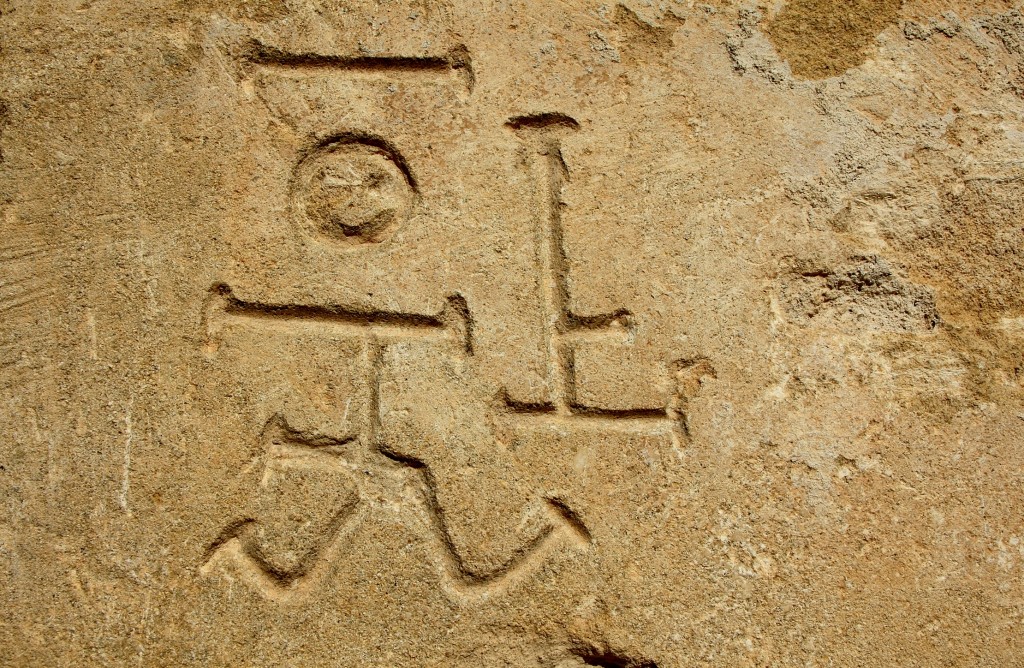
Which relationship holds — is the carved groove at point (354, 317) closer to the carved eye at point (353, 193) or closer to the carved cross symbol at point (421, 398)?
the carved cross symbol at point (421, 398)

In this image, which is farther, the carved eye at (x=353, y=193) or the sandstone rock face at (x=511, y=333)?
the carved eye at (x=353, y=193)

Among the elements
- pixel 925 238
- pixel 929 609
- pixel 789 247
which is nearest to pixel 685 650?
pixel 929 609

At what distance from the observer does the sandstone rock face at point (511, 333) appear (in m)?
1.42

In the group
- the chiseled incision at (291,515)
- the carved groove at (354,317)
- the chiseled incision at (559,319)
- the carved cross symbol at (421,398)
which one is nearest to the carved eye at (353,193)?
the carved cross symbol at (421,398)

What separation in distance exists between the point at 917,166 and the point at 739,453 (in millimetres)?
700

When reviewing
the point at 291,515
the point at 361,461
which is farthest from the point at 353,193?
the point at 291,515

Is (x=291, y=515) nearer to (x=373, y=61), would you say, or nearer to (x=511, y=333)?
(x=511, y=333)

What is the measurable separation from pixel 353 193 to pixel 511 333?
1.46 ft

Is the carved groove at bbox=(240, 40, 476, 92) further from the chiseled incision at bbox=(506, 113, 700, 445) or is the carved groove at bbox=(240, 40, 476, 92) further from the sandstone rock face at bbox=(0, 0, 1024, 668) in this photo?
the chiseled incision at bbox=(506, 113, 700, 445)

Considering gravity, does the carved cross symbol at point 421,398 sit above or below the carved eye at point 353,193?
below

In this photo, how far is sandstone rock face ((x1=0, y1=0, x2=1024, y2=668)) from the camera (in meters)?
1.42

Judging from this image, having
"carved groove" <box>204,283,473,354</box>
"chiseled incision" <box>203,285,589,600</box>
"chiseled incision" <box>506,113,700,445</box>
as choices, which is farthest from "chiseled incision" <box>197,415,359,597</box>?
"chiseled incision" <box>506,113,700,445</box>

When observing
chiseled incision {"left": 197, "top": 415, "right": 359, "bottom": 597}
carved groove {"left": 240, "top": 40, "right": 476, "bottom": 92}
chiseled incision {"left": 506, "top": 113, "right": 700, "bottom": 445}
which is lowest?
chiseled incision {"left": 197, "top": 415, "right": 359, "bottom": 597}

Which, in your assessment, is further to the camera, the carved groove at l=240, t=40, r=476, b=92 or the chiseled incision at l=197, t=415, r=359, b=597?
the carved groove at l=240, t=40, r=476, b=92
